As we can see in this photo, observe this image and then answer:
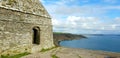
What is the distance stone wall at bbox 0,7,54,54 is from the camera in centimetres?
1040

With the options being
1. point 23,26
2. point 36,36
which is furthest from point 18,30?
point 36,36

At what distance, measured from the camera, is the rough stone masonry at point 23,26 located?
413 inches

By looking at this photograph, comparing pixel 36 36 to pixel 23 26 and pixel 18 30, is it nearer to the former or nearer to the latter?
pixel 23 26

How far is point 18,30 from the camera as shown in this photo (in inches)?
457

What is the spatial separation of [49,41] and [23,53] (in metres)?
4.27

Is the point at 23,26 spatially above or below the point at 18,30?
above

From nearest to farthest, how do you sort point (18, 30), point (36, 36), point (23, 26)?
point (18, 30) < point (23, 26) < point (36, 36)

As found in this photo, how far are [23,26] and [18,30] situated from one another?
0.60m

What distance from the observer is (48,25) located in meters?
15.7

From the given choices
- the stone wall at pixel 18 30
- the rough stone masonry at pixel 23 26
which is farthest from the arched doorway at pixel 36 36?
the stone wall at pixel 18 30

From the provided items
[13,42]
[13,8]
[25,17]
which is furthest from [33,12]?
[13,42]

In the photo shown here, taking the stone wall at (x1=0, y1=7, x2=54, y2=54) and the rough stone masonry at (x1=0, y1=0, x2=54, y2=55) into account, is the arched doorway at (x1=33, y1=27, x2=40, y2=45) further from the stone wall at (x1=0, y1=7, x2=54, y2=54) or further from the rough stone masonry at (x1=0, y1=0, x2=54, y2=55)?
the stone wall at (x1=0, y1=7, x2=54, y2=54)

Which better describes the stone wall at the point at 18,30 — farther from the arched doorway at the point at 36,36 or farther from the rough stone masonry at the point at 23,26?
the arched doorway at the point at 36,36

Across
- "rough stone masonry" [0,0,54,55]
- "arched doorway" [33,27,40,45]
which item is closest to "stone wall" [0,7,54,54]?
"rough stone masonry" [0,0,54,55]
